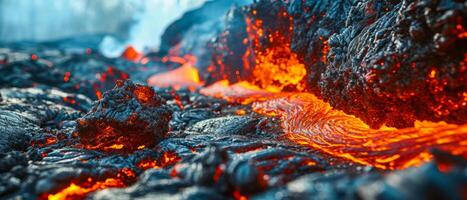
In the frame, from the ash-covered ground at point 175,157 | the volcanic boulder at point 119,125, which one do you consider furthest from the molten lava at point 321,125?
the volcanic boulder at point 119,125

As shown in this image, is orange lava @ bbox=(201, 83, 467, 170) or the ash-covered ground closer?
the ash-covered ground

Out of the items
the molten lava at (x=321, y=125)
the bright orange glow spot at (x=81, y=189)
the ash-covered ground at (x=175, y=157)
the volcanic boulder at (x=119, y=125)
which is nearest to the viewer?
the ash-covered ground at (x=175, y=157)

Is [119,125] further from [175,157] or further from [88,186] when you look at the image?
[88,186]

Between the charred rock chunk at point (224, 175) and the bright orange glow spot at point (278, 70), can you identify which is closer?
the charred rock chunk at point (224, 175)

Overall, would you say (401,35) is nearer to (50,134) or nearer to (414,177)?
(414,177)

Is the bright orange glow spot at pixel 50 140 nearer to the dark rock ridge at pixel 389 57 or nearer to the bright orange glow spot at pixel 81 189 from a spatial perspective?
the bright orange glow spot at pixel 81 189

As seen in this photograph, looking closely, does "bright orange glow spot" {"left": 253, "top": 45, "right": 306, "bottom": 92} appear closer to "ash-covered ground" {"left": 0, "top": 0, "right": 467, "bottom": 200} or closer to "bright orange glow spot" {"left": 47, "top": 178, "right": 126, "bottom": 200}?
"ash-covered ground" {"left": 0, "top": 0, "right": 467, "bottom": 200}

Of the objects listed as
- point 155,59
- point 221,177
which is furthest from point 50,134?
point 155,59

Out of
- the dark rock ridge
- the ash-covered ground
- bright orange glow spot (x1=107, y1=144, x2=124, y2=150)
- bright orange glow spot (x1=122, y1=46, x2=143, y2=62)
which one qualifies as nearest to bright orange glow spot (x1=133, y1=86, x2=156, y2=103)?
the ash-covered ground
